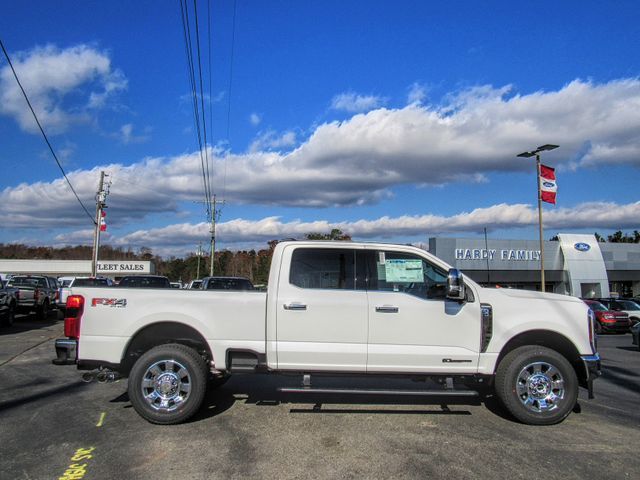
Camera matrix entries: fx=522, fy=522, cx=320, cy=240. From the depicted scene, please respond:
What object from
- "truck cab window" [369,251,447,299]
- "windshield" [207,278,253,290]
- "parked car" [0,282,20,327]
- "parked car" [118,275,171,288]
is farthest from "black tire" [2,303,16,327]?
"truck cab window" [369,251,447,299]

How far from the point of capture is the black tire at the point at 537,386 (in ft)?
19.2

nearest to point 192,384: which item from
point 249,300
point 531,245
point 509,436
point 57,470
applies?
point 249,300

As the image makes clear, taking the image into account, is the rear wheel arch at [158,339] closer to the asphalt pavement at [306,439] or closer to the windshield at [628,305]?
the asphalt pavement at [306,439]

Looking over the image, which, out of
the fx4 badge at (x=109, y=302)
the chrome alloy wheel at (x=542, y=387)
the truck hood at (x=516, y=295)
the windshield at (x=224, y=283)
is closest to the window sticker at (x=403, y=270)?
the truck hood at (x=516, y=295)

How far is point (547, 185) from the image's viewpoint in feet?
80.4

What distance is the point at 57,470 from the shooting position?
4.50 metres

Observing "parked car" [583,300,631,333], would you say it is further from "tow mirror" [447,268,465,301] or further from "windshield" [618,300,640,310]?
"tow mirror" [447,268,465,301]

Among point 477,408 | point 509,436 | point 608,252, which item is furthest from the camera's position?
point 608,252

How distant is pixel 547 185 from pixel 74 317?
2317 centimetres

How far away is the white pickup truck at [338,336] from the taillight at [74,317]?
1cm

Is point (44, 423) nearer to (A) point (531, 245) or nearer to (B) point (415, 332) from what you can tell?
(B) point (415, 332)

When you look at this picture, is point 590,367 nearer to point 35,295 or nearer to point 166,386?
point 166,386

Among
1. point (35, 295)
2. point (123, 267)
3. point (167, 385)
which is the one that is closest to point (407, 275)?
point (167, 385)

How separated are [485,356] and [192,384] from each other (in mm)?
3300
